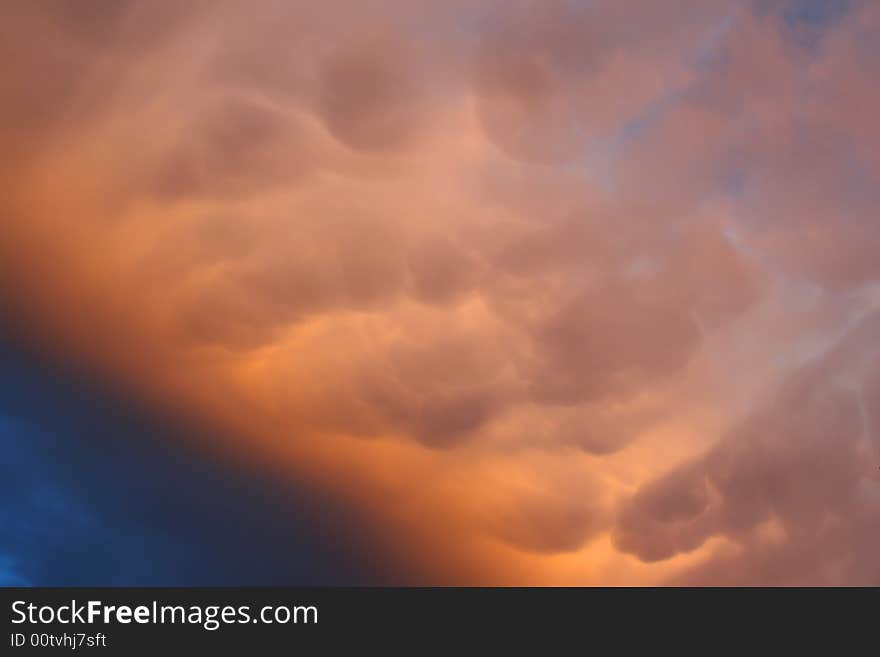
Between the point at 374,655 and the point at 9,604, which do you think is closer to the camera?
the point at 374,655

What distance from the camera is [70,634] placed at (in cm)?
2675

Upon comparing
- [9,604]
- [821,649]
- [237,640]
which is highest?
[9,604]

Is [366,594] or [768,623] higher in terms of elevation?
[366,594]

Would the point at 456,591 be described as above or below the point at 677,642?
above

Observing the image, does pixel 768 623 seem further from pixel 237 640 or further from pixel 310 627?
pixel 237 640

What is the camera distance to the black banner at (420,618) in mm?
26047

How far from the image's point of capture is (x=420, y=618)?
1030 inches

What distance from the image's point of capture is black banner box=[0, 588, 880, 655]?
1025 inches

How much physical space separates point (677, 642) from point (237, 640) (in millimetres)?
16565

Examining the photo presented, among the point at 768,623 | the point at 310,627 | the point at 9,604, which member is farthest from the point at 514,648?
the point at 9,604

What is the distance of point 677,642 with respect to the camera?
2641 centimetres

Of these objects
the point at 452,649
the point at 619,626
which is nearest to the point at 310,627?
the point at 452,649

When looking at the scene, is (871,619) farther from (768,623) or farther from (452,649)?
(452,649)

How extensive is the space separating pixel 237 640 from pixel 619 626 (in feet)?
47.2
